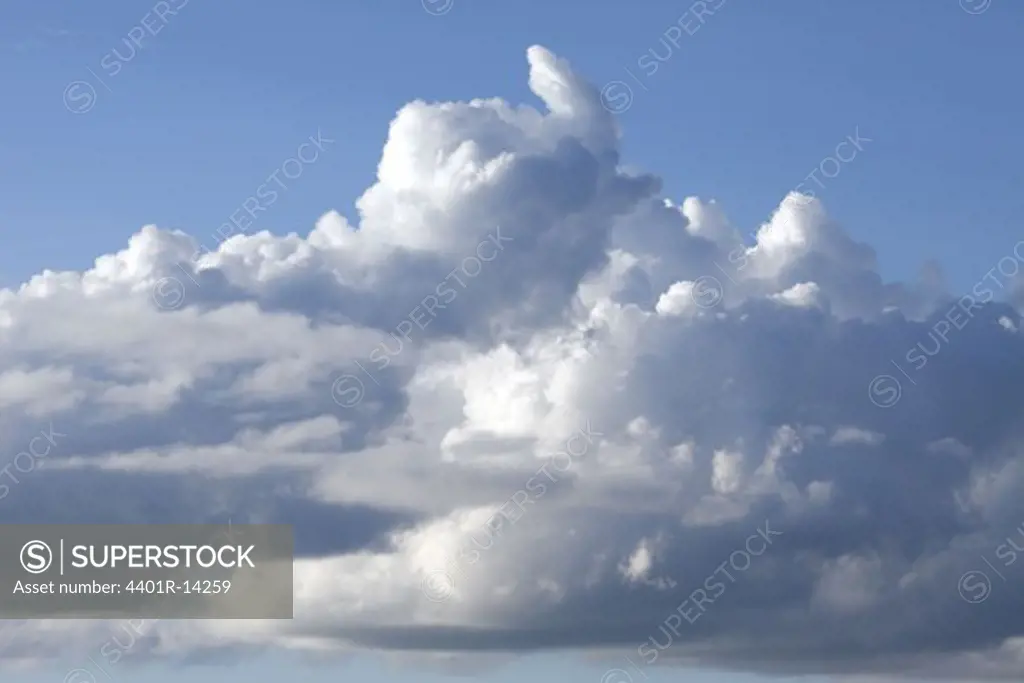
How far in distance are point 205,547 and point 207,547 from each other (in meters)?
0.39

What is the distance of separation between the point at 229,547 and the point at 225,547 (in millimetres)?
798

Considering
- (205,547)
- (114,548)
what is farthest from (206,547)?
(114,548)

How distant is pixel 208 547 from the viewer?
133625mm

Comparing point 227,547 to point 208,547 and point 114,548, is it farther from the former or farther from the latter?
point 114,548

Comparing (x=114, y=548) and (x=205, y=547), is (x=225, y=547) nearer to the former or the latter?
(x=205, y=547)

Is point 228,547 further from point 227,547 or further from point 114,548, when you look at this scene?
point 114,548

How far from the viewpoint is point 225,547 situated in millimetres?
133500

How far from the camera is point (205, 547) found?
13350 cm

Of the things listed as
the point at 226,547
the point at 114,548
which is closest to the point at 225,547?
the point at 226,547

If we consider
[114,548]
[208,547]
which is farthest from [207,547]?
[114,548]

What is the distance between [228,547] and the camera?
134m

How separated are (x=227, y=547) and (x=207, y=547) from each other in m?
4.40

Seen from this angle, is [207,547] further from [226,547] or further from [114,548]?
[114,548]

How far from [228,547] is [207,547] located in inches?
180
